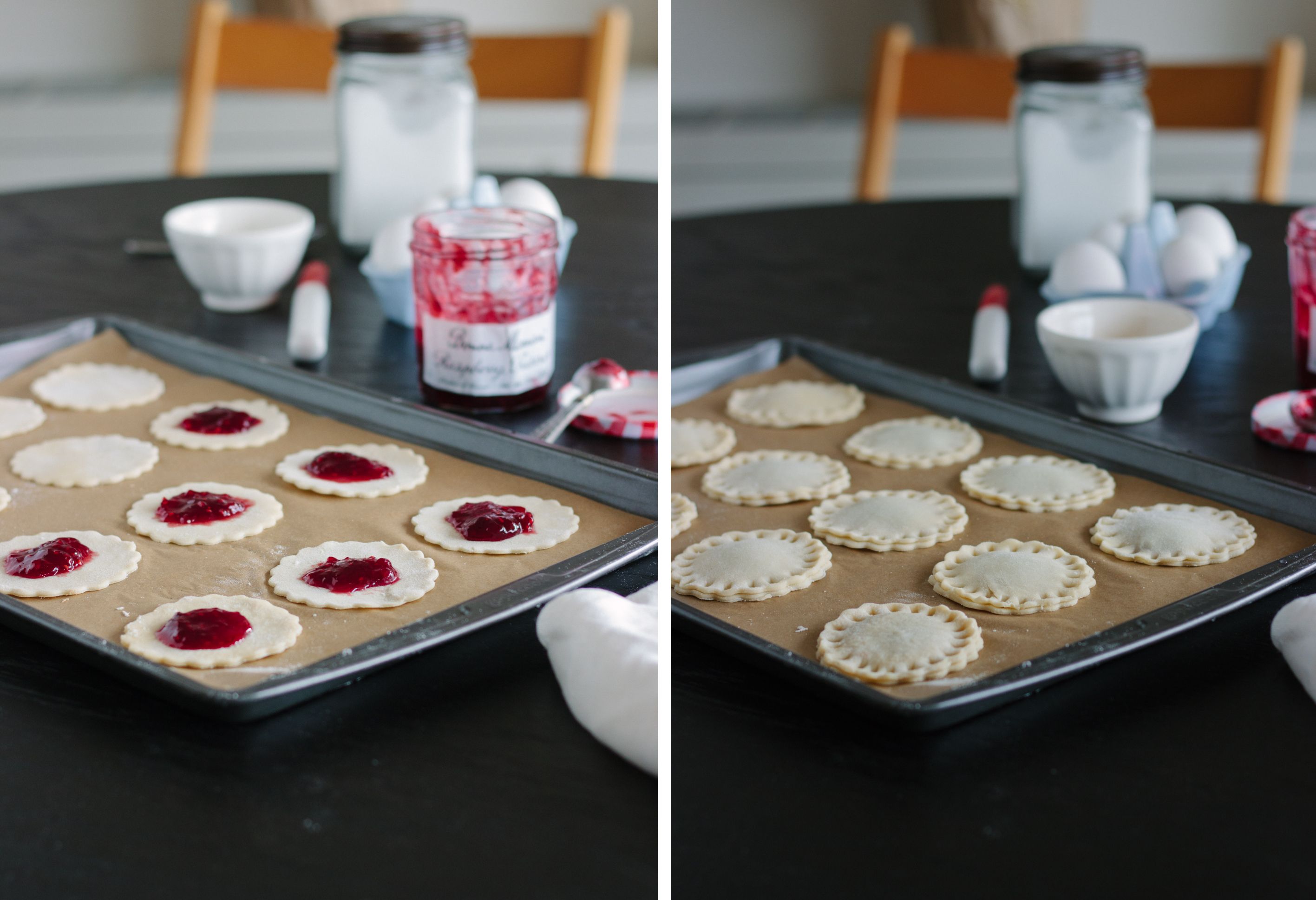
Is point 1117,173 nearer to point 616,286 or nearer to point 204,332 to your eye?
point 616,286

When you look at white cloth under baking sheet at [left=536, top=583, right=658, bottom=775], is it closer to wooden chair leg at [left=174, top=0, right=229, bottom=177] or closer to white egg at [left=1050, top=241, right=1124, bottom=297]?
white egg at [left=1050, top=241, right=1124, bottom=297]

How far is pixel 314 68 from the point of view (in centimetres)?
203

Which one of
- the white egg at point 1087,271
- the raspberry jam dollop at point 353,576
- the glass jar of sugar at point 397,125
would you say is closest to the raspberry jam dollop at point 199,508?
the raspberry jam dollop at point 353,576

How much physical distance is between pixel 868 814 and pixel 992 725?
9cm

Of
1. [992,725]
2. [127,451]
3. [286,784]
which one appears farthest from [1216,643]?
[127,451]

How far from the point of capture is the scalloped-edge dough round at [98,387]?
101cm

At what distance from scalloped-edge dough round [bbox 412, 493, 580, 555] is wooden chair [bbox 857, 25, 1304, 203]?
48.5 inches

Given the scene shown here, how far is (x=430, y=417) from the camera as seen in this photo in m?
0.92

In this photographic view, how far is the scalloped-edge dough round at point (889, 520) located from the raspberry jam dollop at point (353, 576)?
0.82ft

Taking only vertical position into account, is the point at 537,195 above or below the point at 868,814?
above

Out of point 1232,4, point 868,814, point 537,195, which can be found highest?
point 1232,4

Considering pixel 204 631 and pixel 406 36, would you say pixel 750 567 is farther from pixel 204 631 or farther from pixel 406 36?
pixel 406 36

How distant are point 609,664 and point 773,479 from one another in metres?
0.29

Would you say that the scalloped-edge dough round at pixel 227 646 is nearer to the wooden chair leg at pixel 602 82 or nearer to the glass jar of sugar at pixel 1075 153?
the glass jar of sugar at pixel 1075 153
